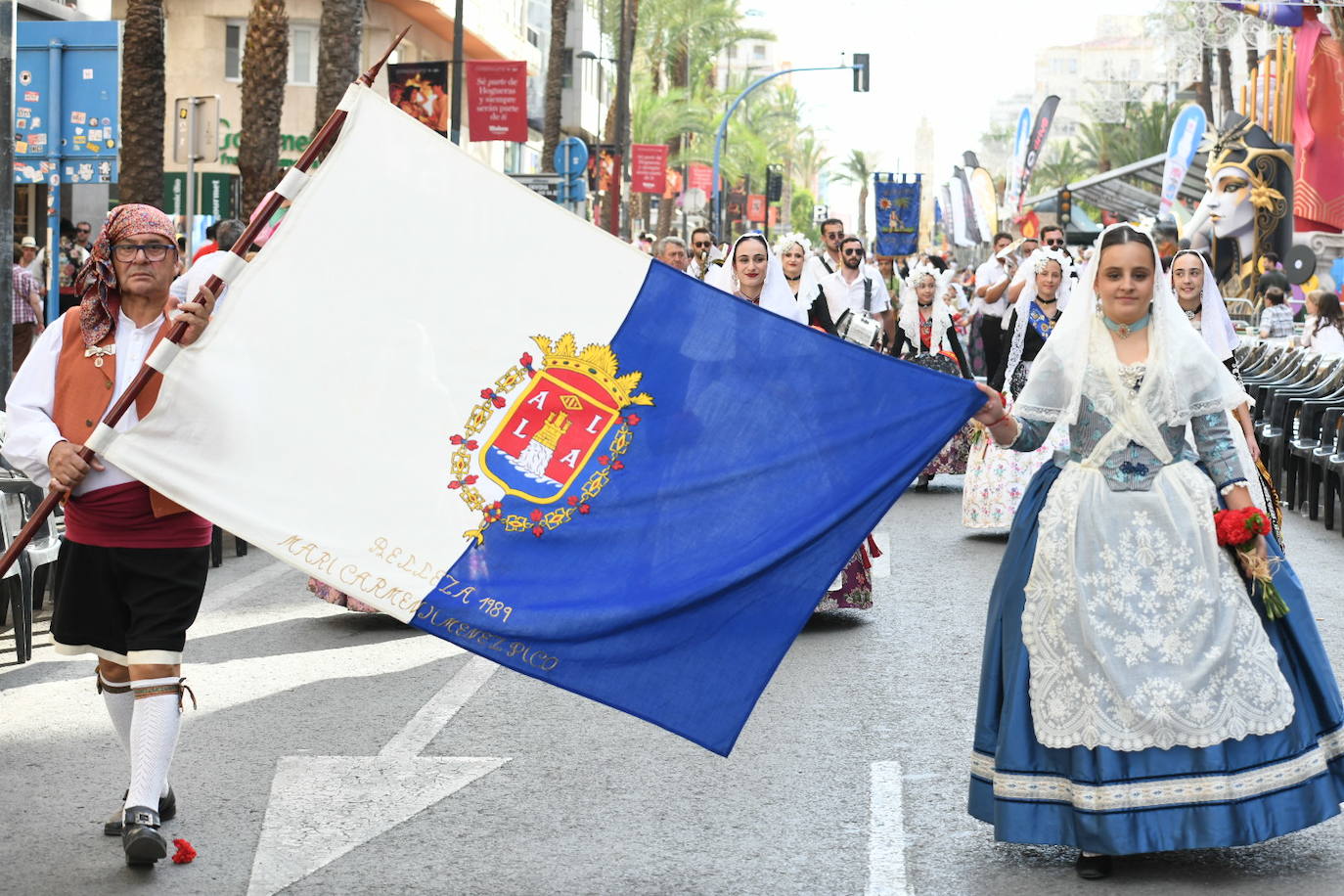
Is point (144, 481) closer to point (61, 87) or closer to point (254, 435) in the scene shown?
point (254, 435)

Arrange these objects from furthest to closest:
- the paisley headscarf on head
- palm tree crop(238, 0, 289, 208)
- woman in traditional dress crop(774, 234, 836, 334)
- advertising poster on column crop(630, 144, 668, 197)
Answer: advertising poster on column crop(630, 144, 668, 197)
palm tree crop(238, 0, 289, 208)
woman in traditional dress crop(774, 234, 836, 334)
the paisley headscarf on head

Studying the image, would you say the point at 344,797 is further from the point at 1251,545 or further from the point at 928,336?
the point at 928,336

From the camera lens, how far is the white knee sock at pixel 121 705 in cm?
579

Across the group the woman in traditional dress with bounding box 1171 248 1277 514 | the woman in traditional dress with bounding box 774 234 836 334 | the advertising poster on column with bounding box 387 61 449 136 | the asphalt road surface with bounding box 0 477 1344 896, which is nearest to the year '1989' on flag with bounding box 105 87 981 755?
the asphalt road surface with bounding box 0 477 1344 896

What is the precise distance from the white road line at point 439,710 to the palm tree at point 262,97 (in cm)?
1532

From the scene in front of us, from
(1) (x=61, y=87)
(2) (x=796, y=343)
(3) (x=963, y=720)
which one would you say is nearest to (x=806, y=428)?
(2) (x=796, y=343)

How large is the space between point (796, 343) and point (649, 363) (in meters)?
0.42

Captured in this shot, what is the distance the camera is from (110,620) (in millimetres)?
5668

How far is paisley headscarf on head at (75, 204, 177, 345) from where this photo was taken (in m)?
5.70

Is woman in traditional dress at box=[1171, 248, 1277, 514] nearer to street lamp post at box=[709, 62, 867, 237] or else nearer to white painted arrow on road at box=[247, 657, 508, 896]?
white painted arrow on road at box=[247, 657, 508, 896]

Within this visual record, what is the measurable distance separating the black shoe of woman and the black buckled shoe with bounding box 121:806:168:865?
8.34 ft

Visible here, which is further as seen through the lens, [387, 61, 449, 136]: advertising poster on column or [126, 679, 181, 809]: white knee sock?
[387, 61, 449, 136]: advertising poster on column

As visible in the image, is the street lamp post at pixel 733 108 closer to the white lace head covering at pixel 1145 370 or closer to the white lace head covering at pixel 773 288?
the white lace head covering at pixel 773 288

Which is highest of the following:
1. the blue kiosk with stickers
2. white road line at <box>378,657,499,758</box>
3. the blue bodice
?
the blue kiosk with stickers
